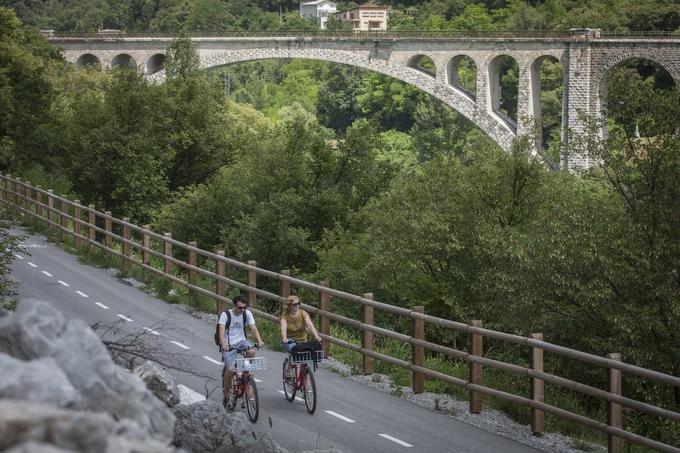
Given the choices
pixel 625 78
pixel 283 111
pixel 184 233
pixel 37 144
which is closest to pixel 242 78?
pixel 283 111

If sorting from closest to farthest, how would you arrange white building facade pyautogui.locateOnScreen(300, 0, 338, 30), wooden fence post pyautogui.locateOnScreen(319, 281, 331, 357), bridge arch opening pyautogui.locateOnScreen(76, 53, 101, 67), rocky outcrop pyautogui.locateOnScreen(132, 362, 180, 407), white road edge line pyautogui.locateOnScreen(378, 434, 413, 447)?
rocky outcrop pyautogui.locateOnScreen(132, 362, 180, 407) → white road edge line pyautogui.locateOnScreen(378, 434, 413, 447) → wooden fence post pyautogui.locateOnScreen(319, 281, 331, 357) → bridge arch opening pyautogui.locateOnScreen(76, 53, 101, 67) → white building facade pyautogui.locateOnScreen(300, 0, 338, 30)

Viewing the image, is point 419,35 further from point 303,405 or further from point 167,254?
point 303,405

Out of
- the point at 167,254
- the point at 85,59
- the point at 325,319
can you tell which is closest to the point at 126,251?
the point at 167,254

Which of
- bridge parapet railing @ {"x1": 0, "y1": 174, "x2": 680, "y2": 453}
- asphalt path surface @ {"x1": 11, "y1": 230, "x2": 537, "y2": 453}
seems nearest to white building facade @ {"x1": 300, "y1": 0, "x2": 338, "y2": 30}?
bridge parapet railing @ {"x1": 0, "y1": 174, "x2": 680, "y2": 453}

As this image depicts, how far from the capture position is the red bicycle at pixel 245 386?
10.7 m

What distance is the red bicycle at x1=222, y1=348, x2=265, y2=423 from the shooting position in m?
10.7

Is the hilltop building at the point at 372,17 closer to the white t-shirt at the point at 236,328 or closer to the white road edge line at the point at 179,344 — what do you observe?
the white road edge line at the point at 179,344

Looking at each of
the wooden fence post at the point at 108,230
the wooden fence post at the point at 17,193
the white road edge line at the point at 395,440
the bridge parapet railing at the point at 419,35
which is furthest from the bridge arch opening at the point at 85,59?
the white road edge line at the point at 395,440

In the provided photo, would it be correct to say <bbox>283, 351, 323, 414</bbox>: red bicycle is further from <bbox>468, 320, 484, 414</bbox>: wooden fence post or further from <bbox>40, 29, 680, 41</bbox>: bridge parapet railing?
<bbox>40, 29, 680, 41</bbox>: bridge parapet railing

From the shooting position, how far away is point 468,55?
67.9 metres

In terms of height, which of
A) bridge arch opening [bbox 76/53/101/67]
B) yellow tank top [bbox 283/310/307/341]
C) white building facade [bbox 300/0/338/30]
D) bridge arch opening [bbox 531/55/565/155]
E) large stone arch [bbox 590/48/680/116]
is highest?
white building facade [bbox 300/0/338/30]

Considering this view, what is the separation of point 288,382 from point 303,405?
0.28 metres

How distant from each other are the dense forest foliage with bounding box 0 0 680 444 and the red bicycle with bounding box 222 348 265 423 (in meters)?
4.13

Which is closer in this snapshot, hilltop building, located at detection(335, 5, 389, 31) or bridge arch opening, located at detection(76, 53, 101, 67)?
bridge arch opening, located at detection(76, 53, 101, 67)
